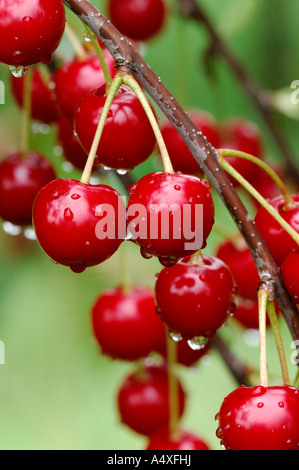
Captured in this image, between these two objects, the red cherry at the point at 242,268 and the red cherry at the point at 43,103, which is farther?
the red cherry at the point at 43,103

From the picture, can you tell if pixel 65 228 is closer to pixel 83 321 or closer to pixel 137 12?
pixel 137 12

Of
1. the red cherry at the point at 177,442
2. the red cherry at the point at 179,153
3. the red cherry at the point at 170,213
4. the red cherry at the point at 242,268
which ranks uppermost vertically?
the red cherry at the point at 179,153

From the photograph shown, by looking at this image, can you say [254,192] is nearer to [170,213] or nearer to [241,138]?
[170,213]

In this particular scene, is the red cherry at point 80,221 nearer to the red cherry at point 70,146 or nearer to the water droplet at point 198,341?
the water droplet at point 198,341

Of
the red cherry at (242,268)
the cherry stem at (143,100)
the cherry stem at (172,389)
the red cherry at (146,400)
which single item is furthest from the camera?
the red cherry at (146,400)

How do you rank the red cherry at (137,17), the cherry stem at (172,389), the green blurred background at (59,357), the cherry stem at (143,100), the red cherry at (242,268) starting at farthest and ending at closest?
the green blurred background at (59,357) < the red cherry at (137,17) < the cherry stem at (172,389) < the red cherry at (242,268) < the cherry stem at (143,100)

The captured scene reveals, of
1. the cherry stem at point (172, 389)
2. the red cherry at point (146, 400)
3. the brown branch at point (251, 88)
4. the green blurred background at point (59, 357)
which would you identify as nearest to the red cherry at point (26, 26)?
the cherry stem at point (172, 389)

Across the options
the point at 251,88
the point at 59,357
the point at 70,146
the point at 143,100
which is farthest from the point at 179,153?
the point at 59,357
